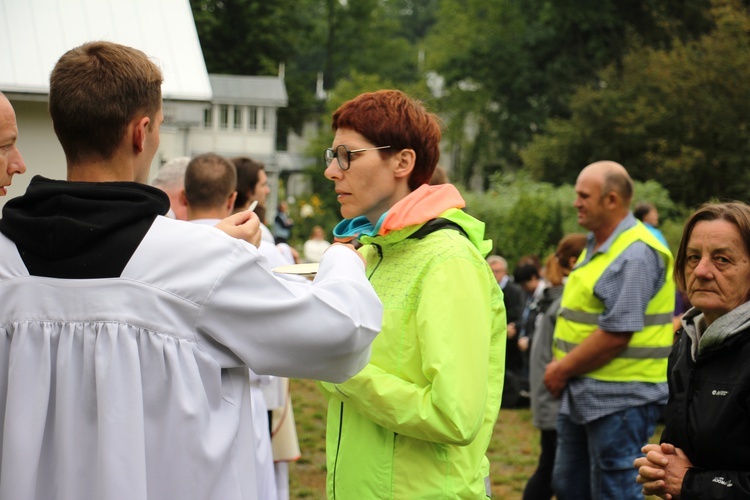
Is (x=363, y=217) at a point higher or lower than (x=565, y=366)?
higher

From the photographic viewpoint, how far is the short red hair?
10.6 ft

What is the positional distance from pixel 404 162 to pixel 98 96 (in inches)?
52.3

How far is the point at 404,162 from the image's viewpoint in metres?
3.26

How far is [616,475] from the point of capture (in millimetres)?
5086

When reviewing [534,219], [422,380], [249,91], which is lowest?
[249,91]

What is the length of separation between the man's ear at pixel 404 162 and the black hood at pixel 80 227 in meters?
1.26

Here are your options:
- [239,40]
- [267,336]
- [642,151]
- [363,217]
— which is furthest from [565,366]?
[239,40]

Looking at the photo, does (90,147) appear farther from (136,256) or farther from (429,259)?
(429,259)

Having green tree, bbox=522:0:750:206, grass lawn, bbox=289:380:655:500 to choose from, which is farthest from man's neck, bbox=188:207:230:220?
green tree, bbox=522:0:750:206

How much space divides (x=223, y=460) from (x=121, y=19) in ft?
15.9

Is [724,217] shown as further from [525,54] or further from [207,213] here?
[525,54]

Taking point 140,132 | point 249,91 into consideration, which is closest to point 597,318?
Answer: point 140,132

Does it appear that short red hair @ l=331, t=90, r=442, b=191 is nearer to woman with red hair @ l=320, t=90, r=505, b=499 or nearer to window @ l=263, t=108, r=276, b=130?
woman with red hair @ l=320, t=90, r=505, b=499

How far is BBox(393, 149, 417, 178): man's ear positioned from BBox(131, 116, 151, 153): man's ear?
3.85 feet
